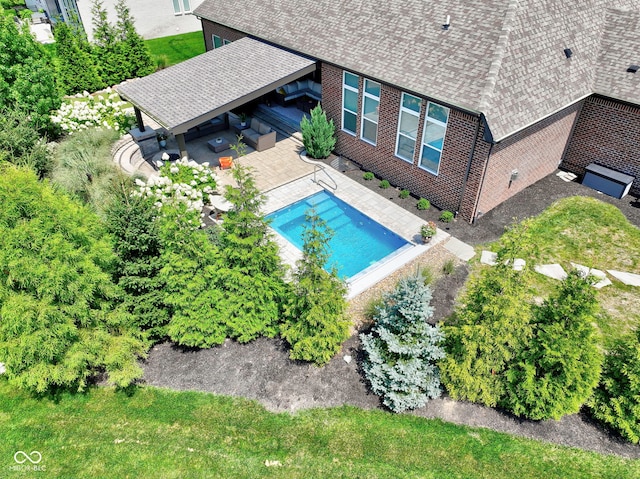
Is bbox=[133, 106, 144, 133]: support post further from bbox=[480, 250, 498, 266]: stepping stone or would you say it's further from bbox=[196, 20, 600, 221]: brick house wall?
bbox=[480, 250, 498, 266]: stepping stone

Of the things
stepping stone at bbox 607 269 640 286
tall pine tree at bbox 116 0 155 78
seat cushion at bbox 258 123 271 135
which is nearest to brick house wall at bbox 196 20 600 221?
seat cushion at bbox 258 123 271 135

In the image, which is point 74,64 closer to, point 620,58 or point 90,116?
point 90,116

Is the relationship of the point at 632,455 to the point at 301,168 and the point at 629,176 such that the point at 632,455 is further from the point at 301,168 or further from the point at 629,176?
the point at 301,168

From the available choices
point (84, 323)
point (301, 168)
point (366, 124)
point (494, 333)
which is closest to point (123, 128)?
point (301, 168)

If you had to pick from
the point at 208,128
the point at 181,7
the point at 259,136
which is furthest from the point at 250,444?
the point at 181,7

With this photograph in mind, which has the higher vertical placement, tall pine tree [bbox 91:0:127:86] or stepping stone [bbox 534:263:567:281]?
tall pine tree [bbox 91:0:127:86]

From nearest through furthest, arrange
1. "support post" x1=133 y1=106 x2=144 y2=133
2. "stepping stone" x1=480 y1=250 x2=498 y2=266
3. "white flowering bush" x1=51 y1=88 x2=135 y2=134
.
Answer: "stepping stone" x1=480 y1=250 x2=498 y2=266 → "support post" x1=133 y1=106 x2=144 y2=133 → "white flowering bush" x1=51 y1=88 x2=135 y2=134
